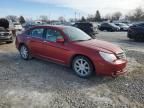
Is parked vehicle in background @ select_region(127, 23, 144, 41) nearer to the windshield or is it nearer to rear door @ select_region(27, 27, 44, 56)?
the windshield

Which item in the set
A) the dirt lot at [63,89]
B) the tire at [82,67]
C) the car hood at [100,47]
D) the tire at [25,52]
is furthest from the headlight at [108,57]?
the tire at [25,52]

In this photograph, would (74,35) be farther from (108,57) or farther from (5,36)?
(5,36)

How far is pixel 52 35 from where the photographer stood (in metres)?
7.54

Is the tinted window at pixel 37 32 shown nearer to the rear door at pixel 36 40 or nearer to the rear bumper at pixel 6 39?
the rear door at pixel 36 40

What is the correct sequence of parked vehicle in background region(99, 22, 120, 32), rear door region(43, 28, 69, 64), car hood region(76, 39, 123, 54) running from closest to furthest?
car hood region(76, 39, 123, 54) → rear door region(43, 28, 69, 64) → parked vehicle in background region(99, 22, 120, 32)

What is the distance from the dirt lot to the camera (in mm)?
4723

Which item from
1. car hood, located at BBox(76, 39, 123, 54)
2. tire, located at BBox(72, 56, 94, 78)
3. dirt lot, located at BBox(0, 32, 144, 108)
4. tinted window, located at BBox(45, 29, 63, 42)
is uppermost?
tinted window, located at BBox(45, 29, 63, 42)

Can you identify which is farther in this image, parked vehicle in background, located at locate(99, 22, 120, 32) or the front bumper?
parked vehicle in background, located at locate(99, 22, 120, 32)

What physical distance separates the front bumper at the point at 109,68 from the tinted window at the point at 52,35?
1.80 m

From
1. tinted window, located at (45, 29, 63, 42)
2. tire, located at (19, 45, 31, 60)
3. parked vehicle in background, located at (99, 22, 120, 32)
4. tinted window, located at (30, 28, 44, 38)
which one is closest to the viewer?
tinted window, located at (45, 29, 63, 42)

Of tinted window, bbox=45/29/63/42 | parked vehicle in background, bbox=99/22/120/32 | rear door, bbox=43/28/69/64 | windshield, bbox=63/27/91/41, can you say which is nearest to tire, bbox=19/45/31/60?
rear door, bbox=43/28/69/64

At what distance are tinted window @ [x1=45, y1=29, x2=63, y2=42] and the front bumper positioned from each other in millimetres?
1795

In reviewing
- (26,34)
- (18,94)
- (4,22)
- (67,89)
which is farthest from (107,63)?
(4,22)

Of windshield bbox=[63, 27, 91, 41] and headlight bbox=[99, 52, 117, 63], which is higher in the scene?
windshield bbox=[63, 27, 91, 41]
